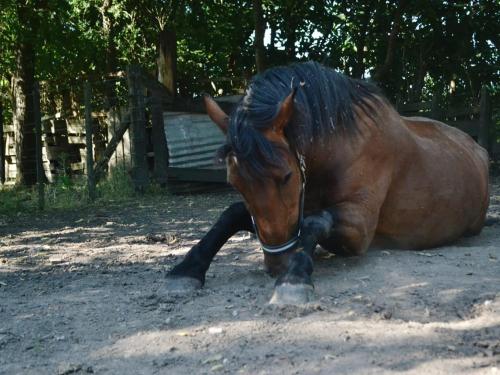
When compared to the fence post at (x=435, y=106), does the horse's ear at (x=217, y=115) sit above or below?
below

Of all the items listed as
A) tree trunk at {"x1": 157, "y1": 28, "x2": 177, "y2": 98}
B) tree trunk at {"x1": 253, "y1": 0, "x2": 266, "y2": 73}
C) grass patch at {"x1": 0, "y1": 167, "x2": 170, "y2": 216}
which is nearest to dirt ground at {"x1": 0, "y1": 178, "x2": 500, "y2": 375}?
grass patch at {"x1": 0, "y1": 167, "x2": 170, "y2": 216}

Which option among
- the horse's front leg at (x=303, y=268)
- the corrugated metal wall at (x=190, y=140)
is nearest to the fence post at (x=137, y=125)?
the corrugated metal wall at (x=190, y=140)

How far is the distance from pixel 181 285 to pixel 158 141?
24.6ft

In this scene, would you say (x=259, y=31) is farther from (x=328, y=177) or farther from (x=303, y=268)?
(x=303, y=268)

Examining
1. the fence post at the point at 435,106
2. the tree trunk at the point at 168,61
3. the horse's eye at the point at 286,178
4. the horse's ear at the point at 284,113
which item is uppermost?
the tree trunk at the point at 168,61

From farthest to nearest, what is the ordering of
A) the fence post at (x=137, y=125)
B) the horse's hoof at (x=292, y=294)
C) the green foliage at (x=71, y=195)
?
1. the fence post at (x=137, y=125)
2. the green foliage at (x=71, y=195)
3. the horse's hoof at (x=292, y=294)

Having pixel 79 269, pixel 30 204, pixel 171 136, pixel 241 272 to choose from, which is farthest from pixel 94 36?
pixel 241 272

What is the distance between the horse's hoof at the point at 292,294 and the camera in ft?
11.6

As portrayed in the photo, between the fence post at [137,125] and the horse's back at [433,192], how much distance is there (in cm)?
606

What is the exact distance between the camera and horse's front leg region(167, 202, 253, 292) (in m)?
4.14

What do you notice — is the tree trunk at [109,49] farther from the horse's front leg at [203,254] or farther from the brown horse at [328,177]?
the horse's front leg at [203,254]

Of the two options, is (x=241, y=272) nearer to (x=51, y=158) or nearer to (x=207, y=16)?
(x=207, y=16)

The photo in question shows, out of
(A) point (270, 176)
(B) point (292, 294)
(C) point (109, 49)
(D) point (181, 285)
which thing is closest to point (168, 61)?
(C) point (109, 49)

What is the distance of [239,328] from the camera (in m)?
3.22
